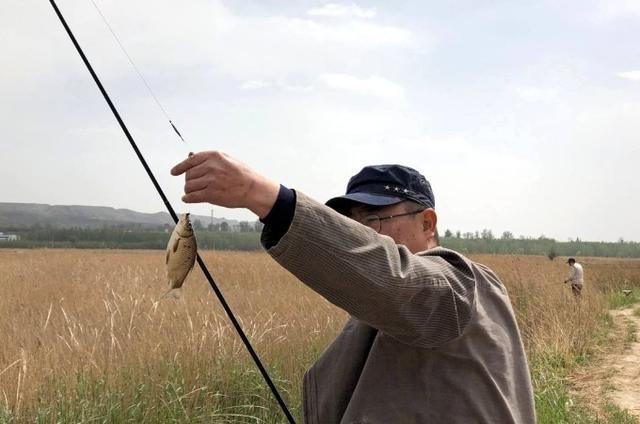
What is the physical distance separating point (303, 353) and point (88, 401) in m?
2.26

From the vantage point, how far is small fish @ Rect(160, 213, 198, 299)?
1.64 m

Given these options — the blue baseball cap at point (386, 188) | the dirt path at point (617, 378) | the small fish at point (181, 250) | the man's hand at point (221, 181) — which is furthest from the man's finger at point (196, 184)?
the dirt path at point (617, 378)

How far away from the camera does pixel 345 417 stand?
159 centimetres

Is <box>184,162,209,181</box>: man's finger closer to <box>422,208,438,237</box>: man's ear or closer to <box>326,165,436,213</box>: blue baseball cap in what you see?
<box>326,165,436,213</box>: blue baseball cap

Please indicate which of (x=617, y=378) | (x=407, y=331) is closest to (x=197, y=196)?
(x=407, y=331)

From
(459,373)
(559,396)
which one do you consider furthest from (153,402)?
(559,396)

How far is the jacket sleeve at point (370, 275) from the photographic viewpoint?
1.28m

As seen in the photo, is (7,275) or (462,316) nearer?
(462,316)

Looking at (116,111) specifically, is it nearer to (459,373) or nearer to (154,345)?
(459,373)

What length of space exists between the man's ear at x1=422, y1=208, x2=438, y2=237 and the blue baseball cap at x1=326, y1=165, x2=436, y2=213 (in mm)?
20

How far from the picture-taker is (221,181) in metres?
1.21

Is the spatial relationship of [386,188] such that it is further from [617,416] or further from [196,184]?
[617,416]

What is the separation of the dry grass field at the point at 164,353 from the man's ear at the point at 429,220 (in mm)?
3031

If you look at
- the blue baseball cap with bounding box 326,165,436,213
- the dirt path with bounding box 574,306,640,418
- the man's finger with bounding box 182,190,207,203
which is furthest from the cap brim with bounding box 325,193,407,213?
the dirt path with bounding box 574,306,640,418
